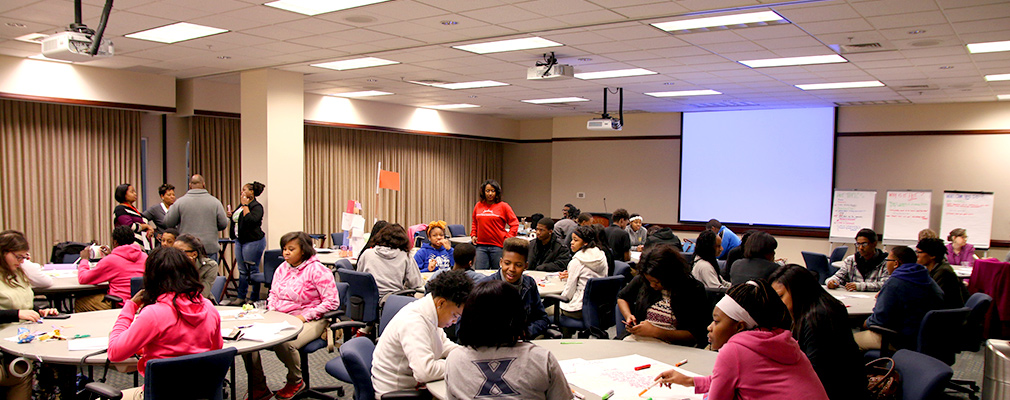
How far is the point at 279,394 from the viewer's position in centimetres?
464

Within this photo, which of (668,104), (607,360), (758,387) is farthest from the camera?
(668,104)

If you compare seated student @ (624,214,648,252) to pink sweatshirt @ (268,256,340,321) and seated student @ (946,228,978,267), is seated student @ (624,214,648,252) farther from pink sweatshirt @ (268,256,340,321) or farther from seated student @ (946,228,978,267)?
pink sweatshirt @ (268,256,340,321)

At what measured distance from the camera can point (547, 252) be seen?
6.78 meters

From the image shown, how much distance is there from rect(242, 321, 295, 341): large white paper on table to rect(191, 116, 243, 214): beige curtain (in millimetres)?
6509

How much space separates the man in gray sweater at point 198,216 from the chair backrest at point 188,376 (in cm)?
486

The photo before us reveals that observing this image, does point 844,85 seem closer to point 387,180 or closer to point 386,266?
point 387,180

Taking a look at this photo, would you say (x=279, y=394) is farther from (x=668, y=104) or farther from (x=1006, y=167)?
(x=1006, y=167)

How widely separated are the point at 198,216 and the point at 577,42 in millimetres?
4723

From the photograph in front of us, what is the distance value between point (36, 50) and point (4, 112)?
1.27 m

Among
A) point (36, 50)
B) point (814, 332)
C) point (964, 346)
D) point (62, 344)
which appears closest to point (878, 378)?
point (814, 332)

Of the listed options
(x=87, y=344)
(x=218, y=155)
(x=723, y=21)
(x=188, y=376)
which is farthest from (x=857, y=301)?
(x=218, y=155)

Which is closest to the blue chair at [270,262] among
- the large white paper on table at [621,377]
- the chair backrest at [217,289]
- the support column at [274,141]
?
the support column at [274,141]

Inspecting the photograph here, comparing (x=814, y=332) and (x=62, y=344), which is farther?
(x=62, y=344)

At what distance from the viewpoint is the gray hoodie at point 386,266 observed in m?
5.54
